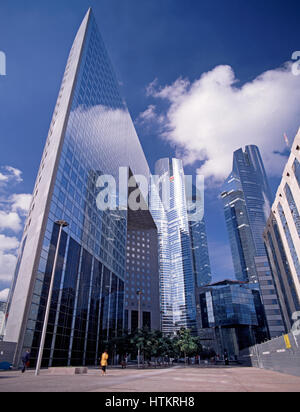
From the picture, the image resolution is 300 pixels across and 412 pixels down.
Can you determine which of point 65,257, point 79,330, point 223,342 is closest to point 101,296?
point 79,330

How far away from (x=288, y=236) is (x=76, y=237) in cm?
3969

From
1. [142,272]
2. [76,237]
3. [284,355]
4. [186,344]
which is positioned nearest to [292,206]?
[284,355]

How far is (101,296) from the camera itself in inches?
2147

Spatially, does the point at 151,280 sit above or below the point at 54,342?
above

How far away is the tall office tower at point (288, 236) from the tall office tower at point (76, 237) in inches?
1451

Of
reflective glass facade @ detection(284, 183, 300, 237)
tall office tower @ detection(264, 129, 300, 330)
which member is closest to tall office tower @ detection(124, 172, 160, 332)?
tall office tower @ detection(264, 129, 300, 330)

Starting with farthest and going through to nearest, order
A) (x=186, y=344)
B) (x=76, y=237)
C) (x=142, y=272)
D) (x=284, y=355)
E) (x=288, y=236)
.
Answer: (x=142, y=272), (x=186, y=344), (x=288, y=236), (x=76, y=237), (x=284, y=355)

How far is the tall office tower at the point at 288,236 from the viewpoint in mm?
41250

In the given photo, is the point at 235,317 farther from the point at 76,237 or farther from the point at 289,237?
the point at 76,237

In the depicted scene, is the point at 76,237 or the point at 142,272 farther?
the point at 142,272

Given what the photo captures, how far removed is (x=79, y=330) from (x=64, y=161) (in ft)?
94.9

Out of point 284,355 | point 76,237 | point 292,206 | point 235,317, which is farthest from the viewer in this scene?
point 235,317

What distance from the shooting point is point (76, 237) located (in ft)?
153
